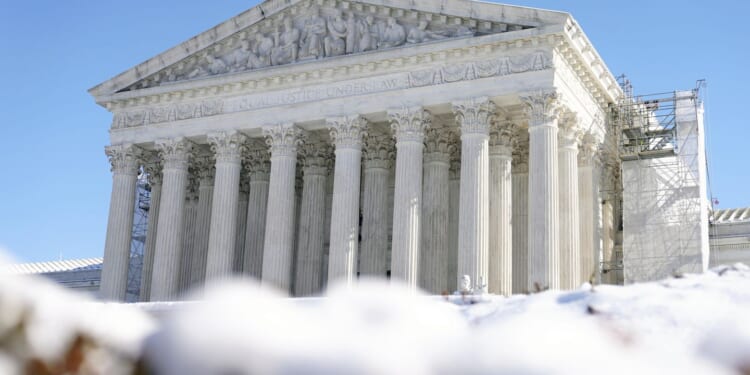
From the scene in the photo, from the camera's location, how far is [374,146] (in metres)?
43.6

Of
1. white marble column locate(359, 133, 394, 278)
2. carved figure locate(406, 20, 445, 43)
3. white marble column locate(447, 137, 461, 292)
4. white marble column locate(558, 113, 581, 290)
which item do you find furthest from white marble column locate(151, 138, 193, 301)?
white marble column locate(558, 113, 581, 290)

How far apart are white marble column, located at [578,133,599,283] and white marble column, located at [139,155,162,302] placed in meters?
23.1

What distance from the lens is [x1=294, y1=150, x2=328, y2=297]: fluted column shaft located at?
45.3m

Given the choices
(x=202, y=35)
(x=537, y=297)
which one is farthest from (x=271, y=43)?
(x=537, y=297)

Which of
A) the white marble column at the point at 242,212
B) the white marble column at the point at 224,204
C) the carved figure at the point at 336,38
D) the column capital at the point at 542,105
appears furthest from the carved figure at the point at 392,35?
the white marble column at the point at 242,212

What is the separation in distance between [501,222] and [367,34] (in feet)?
35.4

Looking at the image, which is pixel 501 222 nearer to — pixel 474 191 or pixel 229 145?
pixel 474 191

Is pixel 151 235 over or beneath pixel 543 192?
beneath

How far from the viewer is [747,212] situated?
54.8 metres

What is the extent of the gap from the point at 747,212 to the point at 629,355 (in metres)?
54.4

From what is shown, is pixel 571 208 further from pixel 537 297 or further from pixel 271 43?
pixel 537 297

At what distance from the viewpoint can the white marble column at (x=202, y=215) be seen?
4775cm

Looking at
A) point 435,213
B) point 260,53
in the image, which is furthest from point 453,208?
point 260,53

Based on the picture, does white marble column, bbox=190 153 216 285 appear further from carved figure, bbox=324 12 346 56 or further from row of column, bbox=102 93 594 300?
carved figure, bbox=324 12 346 56
